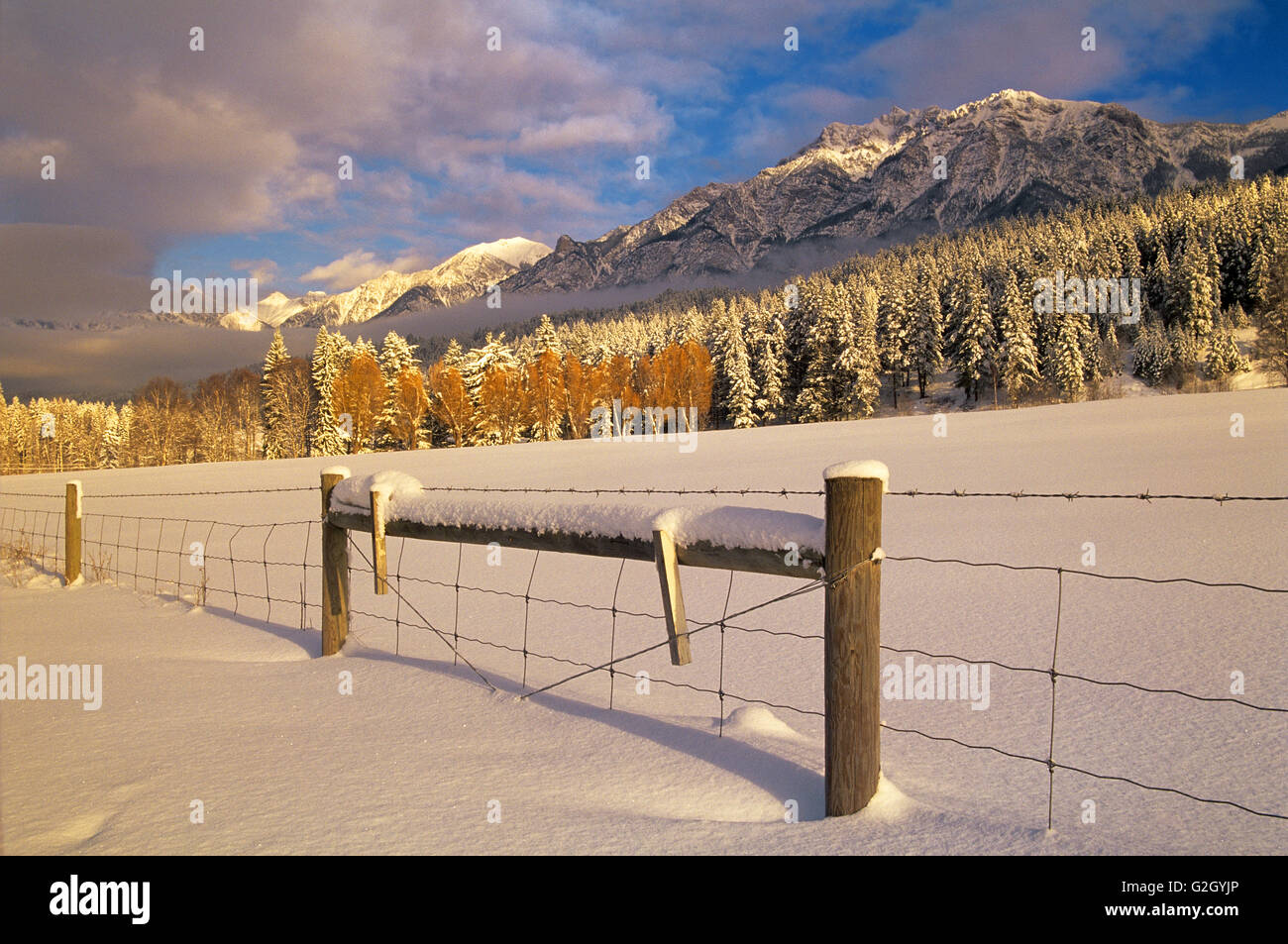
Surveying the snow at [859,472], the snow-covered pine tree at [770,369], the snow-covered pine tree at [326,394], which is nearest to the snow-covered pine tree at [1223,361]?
the snow-covered pine tree at [770,369]

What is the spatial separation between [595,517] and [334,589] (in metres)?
2.82

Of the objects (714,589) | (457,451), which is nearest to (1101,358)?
(457,451)

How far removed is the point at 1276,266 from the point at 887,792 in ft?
257

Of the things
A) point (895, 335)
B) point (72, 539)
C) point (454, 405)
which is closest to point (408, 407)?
point (454, 405)

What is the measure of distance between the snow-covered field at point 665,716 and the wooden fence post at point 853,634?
0.14 m

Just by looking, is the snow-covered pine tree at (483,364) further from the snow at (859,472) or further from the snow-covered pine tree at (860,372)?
the snow at (859,472)

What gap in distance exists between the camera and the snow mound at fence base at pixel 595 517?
2820 mm

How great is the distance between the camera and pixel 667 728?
11.8 ft

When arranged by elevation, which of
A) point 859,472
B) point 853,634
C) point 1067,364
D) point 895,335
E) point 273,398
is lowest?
point 853,634

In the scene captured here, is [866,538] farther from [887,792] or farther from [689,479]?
[689,479]

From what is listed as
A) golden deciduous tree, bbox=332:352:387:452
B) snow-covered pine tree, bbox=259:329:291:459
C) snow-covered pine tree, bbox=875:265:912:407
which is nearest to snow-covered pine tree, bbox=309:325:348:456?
golden deciduous tree, bbox=332:352:387:452

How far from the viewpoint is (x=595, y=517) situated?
138 inches

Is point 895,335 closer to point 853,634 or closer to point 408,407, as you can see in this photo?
point 408,407

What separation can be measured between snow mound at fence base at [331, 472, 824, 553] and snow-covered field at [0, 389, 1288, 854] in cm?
25
